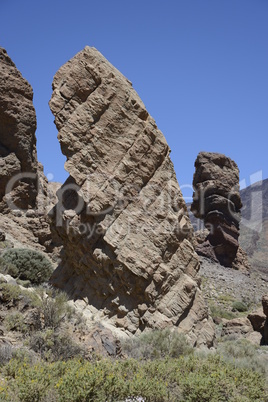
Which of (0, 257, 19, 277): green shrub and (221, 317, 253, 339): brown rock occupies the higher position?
(221, 317, 253, 339): brown rock

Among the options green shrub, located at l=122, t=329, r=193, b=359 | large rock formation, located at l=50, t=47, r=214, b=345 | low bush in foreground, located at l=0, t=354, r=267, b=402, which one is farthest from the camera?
large rock formation, located at l=50, t=47, r=214, b=345

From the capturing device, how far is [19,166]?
80.6ft

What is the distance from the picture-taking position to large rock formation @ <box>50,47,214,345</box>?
38.3 ft

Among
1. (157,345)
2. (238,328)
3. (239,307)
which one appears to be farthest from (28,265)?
(239,307)

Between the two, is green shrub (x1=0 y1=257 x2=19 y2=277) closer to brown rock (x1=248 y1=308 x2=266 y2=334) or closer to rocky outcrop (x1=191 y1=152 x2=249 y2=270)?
brown rock (x1=248 y1=308 x2=266 y2=334)

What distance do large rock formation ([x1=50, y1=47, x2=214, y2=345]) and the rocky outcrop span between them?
31.2m

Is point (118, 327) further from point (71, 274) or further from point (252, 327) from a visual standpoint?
point (252, 327)

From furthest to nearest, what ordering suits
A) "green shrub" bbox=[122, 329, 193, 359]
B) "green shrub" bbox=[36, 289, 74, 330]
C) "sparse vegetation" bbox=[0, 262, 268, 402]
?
"green shrub" bbox=[122, 329, 193, 359]
"green shrub" bbox=[36, 289, 74, 330]
"sparse vegetation" bbox=[0, 262, 268, 402]

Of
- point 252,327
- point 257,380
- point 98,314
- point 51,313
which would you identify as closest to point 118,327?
point 98,314

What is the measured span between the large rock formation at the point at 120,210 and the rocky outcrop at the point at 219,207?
102 ft

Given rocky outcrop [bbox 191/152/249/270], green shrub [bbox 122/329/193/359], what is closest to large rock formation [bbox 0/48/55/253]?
green shrub [bbox 122/329/193/359]

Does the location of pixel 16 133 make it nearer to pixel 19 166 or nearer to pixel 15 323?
pixel 19 166

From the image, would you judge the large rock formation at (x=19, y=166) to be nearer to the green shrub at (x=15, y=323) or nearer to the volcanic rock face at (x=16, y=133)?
the volcanic rock face at (x=16, y=133)

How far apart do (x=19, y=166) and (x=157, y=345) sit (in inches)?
689
